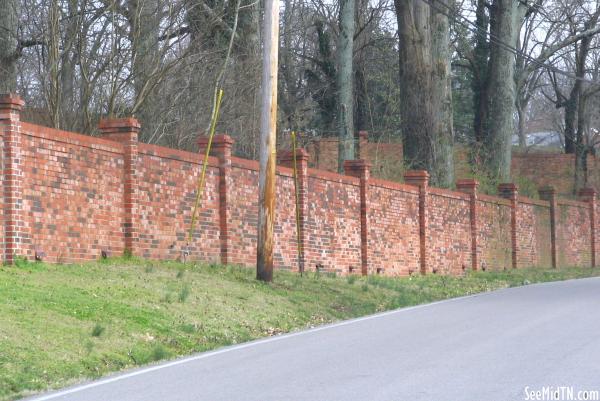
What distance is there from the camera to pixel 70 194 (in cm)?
1764

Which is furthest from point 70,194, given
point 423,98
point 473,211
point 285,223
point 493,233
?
point 493,233

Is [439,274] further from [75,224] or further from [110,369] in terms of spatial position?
[110,369]

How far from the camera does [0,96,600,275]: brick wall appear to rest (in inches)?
662

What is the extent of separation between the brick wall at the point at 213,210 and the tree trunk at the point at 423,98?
1279 millimetres

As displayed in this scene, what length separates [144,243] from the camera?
19312 mm

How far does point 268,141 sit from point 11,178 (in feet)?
16.6

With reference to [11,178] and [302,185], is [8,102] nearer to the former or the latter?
[11,178]

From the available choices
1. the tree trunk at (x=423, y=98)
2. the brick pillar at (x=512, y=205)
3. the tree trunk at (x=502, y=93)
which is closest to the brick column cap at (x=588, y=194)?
the tree trunk at (x=502, y=93)

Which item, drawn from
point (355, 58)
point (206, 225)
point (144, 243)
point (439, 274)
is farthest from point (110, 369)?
point (355, 58)

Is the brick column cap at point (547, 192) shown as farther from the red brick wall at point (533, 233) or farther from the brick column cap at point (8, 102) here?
the brick column cap at point (8, 102)

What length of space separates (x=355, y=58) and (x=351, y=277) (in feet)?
66.8

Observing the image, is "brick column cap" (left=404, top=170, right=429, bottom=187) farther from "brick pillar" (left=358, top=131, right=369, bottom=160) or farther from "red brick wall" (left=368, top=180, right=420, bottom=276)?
"brick pillar" (left=358, top=131, right=369, bottom=160)

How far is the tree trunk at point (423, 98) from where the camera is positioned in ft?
109

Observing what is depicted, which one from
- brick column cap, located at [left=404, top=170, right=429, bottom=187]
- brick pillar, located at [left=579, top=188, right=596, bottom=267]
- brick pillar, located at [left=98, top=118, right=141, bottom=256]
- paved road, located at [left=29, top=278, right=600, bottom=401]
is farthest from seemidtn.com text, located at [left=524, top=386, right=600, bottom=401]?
brick pillar, located at [left=579, top=188, right=596, bottom=267]
